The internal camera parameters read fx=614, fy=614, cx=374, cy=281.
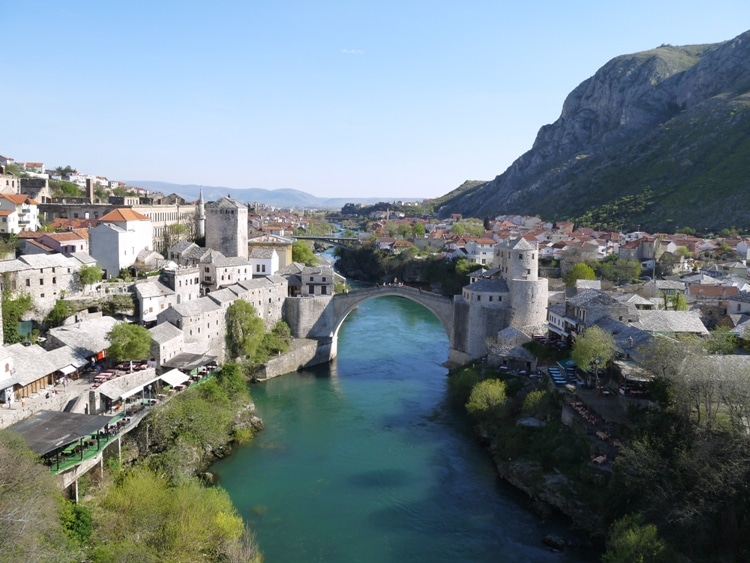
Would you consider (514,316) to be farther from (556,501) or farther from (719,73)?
(719,73)

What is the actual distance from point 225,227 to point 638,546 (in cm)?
3094

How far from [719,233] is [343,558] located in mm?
54558

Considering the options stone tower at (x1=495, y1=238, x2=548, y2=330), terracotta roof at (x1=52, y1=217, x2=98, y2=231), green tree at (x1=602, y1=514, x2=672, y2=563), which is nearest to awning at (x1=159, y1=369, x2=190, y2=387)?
stone tower at (x1=495, y1=238, x2=548, y2=330)

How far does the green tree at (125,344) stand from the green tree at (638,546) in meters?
17.2

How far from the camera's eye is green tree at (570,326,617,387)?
21.3 meters

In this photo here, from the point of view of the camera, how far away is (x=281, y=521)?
17.5 m

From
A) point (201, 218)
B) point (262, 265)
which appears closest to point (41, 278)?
point (262, 265)

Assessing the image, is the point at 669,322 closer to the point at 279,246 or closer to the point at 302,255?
the point at 279,246

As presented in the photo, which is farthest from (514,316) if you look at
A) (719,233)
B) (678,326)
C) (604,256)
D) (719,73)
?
(719,73)

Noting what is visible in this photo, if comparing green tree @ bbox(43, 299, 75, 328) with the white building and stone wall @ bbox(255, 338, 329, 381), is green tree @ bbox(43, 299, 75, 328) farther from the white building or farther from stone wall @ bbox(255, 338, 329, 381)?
stone wall @ bbox(255, 338, 329, 381)

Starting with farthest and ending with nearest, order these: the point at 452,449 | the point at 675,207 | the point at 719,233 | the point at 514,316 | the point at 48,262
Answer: the point at 675,207 → the point at 719,233 → the point at 514,316 → the point at 48,262 → the point at 452,449

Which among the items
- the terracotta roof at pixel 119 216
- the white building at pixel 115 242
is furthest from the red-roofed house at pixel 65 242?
the terracotta roof at pixel 119 216

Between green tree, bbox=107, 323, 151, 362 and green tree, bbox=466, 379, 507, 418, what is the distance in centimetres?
1282

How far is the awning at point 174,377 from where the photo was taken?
2286 centimetres
